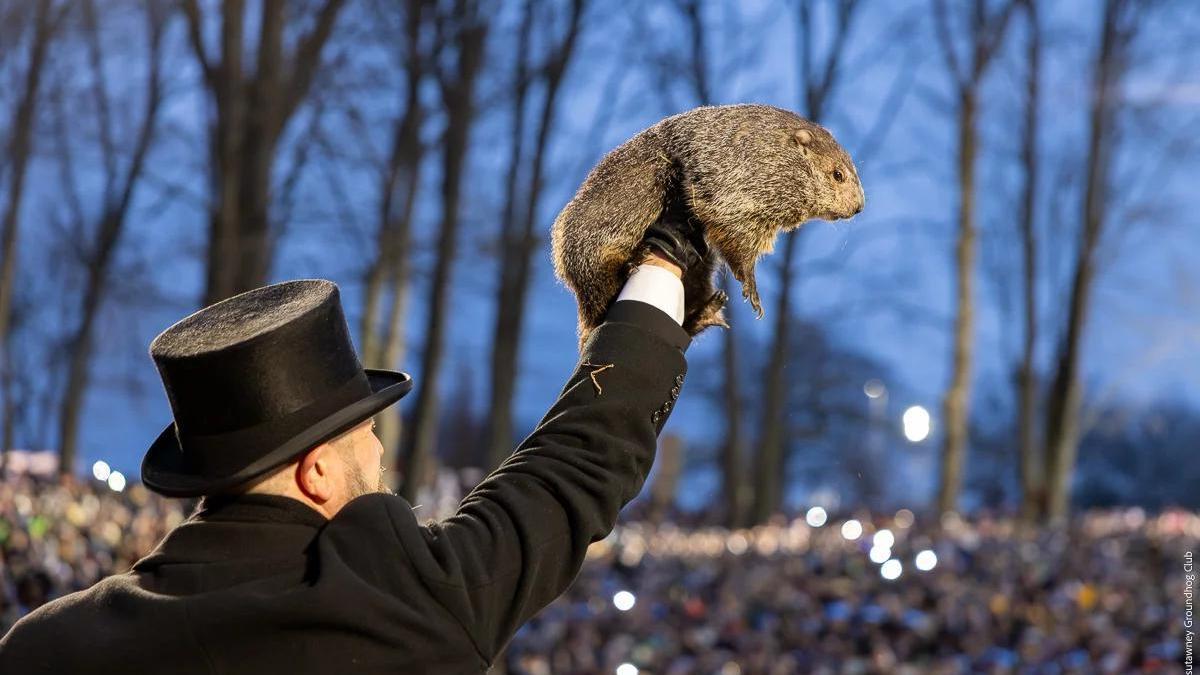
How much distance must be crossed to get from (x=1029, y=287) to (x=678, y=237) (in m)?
16.5

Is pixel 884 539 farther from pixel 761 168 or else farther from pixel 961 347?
pixel 761 168

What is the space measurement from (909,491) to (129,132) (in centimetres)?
2685

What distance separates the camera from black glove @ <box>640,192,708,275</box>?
2.22 m

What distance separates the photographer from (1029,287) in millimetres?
17781

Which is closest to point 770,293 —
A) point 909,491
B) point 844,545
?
point 844,545

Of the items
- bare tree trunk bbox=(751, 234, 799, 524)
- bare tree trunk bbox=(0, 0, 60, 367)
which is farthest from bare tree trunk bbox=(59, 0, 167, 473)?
bare tree trunk bbox=(751, 234, 799, 524)

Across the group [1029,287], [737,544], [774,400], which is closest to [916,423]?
[737,544]

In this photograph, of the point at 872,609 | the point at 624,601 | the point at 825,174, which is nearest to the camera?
the point at 825,174

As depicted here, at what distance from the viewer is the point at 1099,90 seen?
640 inches

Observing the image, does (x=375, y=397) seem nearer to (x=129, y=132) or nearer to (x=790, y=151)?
(x=790, y=151)

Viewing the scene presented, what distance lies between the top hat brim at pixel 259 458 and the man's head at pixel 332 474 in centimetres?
4

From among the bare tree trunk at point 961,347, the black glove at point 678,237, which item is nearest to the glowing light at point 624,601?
the bare tree trunk at point 961,347

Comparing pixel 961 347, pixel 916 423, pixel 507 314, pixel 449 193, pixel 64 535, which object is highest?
pixel 961 347

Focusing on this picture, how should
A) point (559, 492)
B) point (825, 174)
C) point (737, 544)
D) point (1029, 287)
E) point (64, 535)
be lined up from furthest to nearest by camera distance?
point (1029, 287), point (737, 544), point (64, 535), point (825, 174), point (559, 492)
